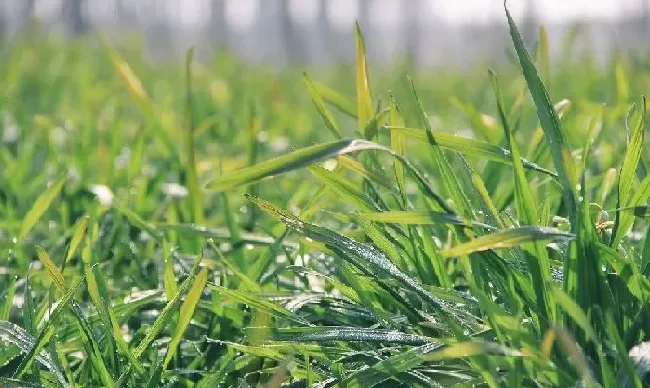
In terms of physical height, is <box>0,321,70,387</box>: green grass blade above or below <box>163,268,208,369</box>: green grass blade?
below

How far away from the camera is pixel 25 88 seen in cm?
281

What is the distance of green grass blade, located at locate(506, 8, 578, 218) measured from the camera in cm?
63

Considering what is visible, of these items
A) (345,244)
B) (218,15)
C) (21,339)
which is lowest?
(21,339)

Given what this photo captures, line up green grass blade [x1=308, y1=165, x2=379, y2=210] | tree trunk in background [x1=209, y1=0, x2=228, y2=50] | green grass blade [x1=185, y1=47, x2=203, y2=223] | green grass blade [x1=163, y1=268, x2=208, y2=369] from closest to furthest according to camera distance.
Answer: green grass blade [x1=163, y1=268, x2=208, y2=369], green grass blade [x1=308, y1=165, x2=379, y2=210], green grass blade [x1=185, y1=47, x2=203, y2=223], tree trunk in background [x1=209, y1=0, x2=228, y2=50]

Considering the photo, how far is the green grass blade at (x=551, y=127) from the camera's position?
0.63m

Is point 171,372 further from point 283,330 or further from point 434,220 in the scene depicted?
point 434,220

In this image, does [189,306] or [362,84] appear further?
[362,84]

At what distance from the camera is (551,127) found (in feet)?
2.11

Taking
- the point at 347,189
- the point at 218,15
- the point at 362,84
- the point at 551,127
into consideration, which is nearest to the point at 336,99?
the point at 362,84

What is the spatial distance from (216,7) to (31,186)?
16.6 meters

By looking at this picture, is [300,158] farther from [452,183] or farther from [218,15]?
[218,15]

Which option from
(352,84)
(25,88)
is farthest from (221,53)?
(25,88)

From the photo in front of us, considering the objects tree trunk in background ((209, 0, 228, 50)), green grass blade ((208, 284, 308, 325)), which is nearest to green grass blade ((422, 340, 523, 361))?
green grass blade ((208, 284, 308, 325))

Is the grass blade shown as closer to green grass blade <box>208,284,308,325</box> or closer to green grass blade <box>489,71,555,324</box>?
green grass blade <box>208,284,308,325</box>
